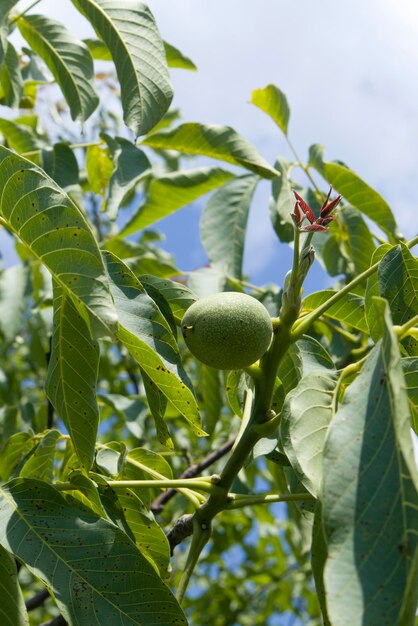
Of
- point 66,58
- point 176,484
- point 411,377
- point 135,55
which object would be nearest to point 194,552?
point 176,484

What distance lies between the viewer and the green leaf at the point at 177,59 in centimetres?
227

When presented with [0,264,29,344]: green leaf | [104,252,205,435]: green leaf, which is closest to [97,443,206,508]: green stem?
[104,252,205,435]: green leaf

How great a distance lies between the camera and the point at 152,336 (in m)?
1.26

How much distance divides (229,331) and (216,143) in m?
1.09

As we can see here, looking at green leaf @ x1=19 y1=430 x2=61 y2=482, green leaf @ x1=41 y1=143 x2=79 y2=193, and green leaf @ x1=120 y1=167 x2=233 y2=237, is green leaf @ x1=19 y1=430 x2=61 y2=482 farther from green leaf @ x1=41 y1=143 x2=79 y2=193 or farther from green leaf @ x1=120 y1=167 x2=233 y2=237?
green leaf @ x1=120 y1=167 x2=233 y2=237

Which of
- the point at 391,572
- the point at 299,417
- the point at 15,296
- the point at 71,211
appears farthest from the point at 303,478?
the point at 15,296

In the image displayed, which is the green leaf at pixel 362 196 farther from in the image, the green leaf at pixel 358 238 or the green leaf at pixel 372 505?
the green leaf at pixel 372 505

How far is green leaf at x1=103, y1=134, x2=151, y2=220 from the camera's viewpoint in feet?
6.25

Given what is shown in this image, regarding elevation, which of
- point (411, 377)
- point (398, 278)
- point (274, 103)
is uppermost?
point (274, 103)

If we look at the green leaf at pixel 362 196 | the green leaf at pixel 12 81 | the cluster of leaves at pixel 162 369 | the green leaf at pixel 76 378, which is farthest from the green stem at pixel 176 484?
the green leaf at pixel 12 81

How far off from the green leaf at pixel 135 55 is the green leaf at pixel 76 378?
0.50 meters

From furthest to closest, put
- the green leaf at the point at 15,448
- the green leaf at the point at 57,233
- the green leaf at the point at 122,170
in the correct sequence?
the green leaf at the point at 122,170 → the green leaf at the point at 15,448 → the green leaf at the point at 57,233

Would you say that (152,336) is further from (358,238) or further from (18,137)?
(18,137)

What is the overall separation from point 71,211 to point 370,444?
535 millimetres
